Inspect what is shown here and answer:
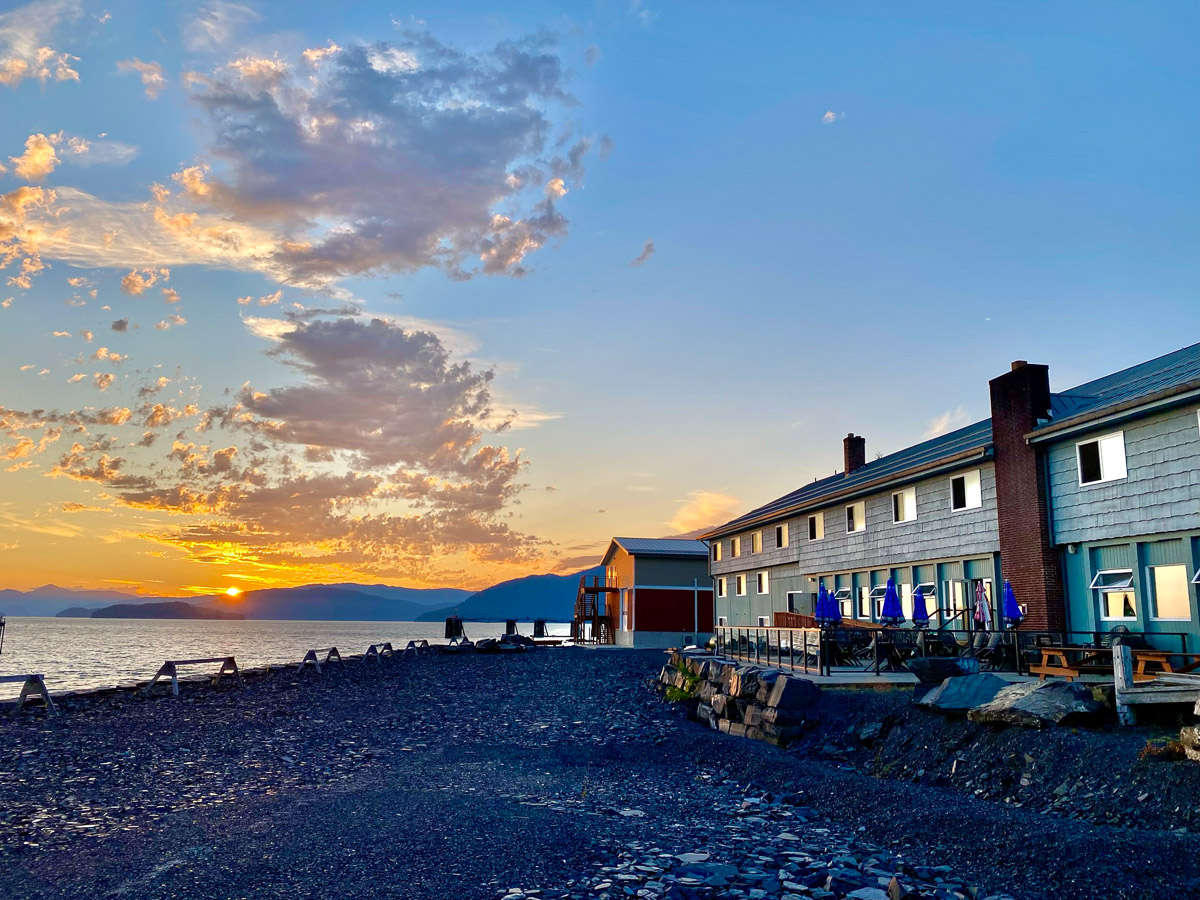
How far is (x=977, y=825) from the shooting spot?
429 inches

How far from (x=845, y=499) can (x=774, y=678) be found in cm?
1542

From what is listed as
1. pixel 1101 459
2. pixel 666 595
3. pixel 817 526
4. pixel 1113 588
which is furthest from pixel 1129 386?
pixel 666 595

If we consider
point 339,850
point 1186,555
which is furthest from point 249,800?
point 1186,555

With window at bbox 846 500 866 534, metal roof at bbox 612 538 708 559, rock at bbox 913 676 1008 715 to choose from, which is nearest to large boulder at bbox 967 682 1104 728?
rock at bbox 913 676 1008 715

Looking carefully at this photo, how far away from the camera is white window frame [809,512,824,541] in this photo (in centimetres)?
3550

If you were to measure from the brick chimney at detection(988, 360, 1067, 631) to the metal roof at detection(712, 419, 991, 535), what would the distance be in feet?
3.36

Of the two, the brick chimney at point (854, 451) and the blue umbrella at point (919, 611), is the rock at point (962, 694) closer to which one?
the blue umbrella at point (919, 611)

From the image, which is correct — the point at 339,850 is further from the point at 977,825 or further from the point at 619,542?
the point at 619,542

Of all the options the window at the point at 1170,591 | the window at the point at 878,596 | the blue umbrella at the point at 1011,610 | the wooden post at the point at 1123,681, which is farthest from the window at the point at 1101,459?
the window at the point at 878,596

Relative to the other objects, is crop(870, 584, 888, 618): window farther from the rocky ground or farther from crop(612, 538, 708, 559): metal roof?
crop(612, 538, 708, 559): metal roof

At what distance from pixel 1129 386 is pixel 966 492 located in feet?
18.4

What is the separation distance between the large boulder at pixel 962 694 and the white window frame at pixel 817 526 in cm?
2001

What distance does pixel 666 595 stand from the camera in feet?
185

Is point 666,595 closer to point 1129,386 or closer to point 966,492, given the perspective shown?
point 966,492
